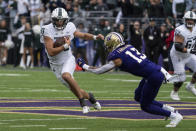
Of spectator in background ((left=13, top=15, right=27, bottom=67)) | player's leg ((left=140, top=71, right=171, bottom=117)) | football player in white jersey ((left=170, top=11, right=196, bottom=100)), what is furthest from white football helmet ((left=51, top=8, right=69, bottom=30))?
spectator in background ((left=13, top=15, right=27, bottom=67))

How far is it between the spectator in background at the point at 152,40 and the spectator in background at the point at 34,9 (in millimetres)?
5308

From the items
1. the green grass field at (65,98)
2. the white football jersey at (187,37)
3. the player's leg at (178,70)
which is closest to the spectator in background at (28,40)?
the green grass field at (65,98)

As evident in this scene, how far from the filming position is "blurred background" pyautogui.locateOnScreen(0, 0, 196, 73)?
23922 millimetres

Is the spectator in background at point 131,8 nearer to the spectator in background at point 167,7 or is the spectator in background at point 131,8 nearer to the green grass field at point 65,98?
the spectator in background at point 167,7

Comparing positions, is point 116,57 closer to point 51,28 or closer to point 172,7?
point 51,28

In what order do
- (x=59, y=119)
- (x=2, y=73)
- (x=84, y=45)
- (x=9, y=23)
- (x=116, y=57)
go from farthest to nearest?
(x=9, y=23) < (x=84, y=45) < (x=2, y=73) < (x=59, y=119) < (x=116, y=57)

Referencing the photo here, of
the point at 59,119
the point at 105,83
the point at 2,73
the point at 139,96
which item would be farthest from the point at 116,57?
the point at 2,73

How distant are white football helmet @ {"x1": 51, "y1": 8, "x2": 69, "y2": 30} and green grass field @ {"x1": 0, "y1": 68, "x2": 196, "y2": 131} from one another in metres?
1.56

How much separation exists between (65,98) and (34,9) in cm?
1317

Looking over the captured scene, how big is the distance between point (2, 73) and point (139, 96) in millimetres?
13184

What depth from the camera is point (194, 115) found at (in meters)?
11.3

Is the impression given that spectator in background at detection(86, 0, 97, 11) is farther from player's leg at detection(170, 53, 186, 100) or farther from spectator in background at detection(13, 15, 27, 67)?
player's leg at detection(170, 53, 186, 100)

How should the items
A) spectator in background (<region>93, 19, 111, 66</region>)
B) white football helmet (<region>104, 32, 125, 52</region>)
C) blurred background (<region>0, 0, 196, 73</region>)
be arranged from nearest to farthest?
white football helmet (<region>104, 32, 125, 52</region>) → blurred background (<region>0, 0, 196, 73</region>) → spectator in background (<region>93, 19, 111, 66</region>)

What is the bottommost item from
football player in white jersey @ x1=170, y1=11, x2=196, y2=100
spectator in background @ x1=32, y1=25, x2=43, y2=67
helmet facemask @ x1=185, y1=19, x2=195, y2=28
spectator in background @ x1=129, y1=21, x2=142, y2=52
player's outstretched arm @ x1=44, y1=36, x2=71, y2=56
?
spectator in background @ x1=32, y1=25, x2=43, y2=67
